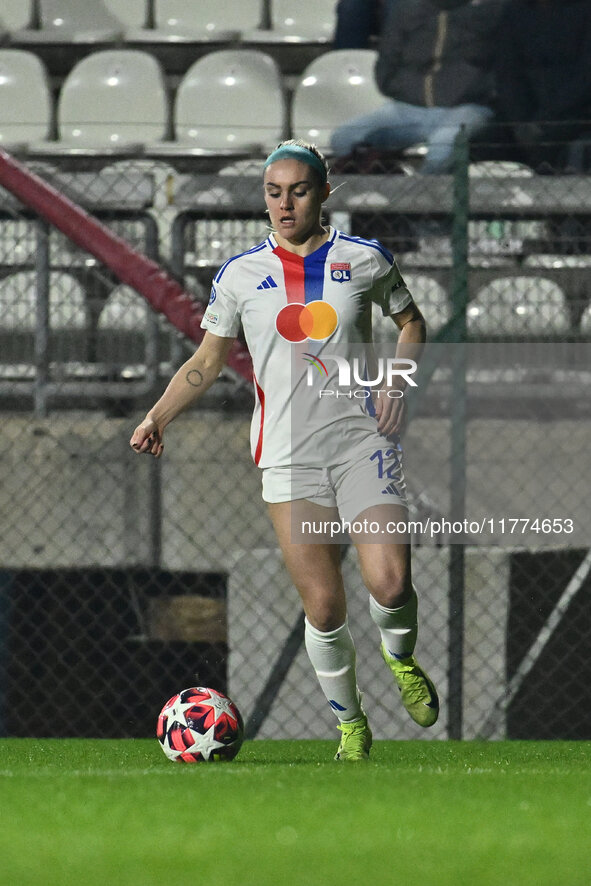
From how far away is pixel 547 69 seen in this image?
7.12 meters

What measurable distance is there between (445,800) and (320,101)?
5982 mm

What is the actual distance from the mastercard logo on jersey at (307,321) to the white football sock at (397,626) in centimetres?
79

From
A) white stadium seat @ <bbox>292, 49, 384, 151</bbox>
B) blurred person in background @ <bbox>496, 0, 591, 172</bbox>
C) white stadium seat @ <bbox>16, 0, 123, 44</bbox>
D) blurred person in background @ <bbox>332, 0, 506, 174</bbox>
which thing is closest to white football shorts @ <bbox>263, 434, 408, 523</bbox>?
blurred person in background @ <bbox>332, 0, 506, 174</bbox>

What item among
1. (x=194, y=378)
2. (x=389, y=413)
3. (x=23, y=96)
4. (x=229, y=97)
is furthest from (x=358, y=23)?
(x=389, y=413)

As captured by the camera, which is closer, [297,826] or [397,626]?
[297,826]

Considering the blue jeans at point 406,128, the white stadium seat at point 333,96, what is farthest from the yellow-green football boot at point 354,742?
the white stadium seat at point 333,96

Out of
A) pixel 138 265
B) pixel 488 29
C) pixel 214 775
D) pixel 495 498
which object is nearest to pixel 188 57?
pixel 488 29

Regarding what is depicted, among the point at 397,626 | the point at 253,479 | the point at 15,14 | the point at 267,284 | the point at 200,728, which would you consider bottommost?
the point at 253,479

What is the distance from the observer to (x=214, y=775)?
10.7ft

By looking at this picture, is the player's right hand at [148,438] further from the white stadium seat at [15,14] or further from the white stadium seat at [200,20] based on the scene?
the white stadium seat at [15,14]

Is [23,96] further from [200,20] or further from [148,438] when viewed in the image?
[148,438]

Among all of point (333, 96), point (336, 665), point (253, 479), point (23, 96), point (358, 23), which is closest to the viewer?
point (336, 665)

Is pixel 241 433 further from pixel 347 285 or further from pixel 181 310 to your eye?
pixel 347 285

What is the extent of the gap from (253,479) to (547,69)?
10.2 ft
